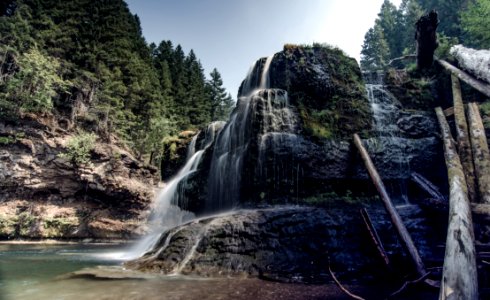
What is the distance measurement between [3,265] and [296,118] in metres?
10.00

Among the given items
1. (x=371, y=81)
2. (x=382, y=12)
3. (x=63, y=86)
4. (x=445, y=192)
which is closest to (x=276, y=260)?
(x=445, y=192)

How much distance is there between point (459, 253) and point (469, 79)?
9055mm

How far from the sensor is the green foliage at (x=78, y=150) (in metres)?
18.0

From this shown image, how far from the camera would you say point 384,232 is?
21.8 feet

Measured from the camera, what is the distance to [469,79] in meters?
9.91

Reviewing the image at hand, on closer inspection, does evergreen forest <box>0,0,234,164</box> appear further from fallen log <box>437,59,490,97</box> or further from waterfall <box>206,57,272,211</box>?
fallen log <box>437,59,490,97</box>

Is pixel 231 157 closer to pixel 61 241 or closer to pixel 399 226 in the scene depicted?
pixel 399 226

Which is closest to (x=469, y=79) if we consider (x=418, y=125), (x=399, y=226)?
(x=418, y=125)

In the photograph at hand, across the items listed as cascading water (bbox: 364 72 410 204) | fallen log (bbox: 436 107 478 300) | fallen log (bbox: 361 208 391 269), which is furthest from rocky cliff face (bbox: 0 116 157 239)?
fallen log (bbox: 436 107 478 300)

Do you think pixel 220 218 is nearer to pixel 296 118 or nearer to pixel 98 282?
pixel 98 282

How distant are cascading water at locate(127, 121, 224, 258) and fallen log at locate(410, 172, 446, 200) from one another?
29.9 feet

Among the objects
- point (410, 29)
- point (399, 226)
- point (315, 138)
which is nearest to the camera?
point (399, 226)

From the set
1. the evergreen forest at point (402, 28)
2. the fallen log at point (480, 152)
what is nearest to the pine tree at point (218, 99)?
the evergreen forest at point (402, 28)

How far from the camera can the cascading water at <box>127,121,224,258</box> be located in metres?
14.5
